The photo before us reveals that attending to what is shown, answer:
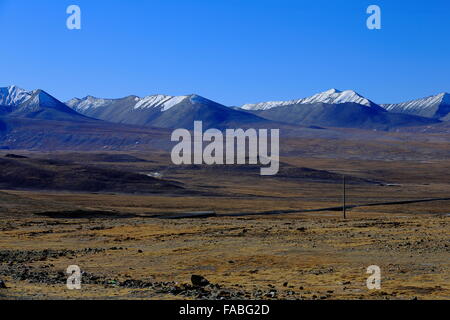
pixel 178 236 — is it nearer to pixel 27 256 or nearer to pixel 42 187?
pixel 27 256

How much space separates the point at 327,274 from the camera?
22.9 meters

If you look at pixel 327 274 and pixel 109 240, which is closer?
pixel 327 274

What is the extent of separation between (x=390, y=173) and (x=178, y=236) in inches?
4454

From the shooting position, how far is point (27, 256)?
28.0 metres

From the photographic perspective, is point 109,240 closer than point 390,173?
Yes

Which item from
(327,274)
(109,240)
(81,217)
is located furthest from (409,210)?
(327,274)
